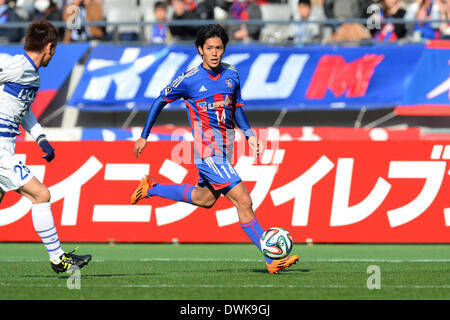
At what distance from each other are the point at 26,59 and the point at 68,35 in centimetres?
1019

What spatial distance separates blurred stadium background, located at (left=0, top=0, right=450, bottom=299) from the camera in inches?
545

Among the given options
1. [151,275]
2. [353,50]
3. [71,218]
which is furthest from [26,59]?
[353,50]

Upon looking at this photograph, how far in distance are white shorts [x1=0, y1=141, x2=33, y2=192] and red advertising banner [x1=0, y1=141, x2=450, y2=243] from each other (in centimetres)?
496

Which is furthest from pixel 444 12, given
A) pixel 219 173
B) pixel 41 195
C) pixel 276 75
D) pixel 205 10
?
pixel 41 195

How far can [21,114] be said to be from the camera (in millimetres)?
9469

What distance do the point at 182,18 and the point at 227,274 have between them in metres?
10.2

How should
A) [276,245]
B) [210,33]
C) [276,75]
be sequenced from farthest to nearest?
1. [276,75]
2. [210,33]
3. [276,245]

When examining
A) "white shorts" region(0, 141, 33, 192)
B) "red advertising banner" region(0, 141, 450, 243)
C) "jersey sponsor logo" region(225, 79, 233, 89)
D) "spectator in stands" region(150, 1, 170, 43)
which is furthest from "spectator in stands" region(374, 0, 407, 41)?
"white shorts" region(0, 141, 33, 192)

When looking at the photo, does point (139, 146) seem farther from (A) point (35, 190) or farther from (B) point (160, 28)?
(B) point (160, 28)

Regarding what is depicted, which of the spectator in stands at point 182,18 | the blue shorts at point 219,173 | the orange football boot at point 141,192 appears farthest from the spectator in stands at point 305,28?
the blue shorts at point 219,173

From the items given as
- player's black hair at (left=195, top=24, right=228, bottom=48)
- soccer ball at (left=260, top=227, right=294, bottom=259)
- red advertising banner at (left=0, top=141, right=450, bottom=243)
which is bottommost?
soccer ball at (left=260, top=227, right=294, bottom=259)

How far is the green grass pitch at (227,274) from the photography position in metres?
8.29

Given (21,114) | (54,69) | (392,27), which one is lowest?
(21,114)

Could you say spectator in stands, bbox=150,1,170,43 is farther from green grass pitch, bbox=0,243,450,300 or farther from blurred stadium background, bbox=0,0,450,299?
green grass pitch, bbox=0,243,450,300
